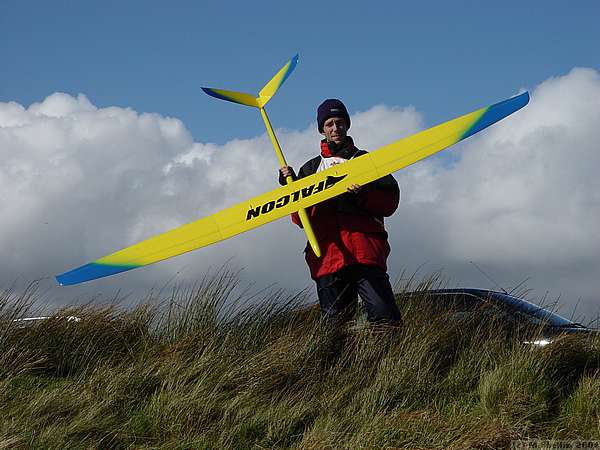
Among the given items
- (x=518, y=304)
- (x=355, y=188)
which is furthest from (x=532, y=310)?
(x=355, y=188)

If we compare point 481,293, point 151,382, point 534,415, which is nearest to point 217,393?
point 151,382

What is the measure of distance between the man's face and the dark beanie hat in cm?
3

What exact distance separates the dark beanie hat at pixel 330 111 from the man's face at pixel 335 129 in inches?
1.1

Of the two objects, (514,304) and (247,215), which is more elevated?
(247,215)

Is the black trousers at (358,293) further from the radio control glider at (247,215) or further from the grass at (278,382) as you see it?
the radio control glider at (247,215)

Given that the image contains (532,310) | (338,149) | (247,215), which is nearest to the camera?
(338,149)

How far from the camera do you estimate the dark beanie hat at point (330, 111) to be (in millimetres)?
5125

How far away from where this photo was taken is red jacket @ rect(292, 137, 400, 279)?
196 inches

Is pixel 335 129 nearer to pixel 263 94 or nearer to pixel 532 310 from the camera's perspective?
pixel 263 94

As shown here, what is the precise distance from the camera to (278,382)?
4750 mm

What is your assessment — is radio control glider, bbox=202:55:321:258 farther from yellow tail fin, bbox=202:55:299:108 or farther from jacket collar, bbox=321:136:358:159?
jacket collar, bbox=321:136:358:159

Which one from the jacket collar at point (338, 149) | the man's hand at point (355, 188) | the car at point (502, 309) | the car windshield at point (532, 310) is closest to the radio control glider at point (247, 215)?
the jacket collar at point (338, 149)

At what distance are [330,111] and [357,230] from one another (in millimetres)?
827

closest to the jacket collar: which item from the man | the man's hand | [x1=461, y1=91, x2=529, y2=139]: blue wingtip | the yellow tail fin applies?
the man
